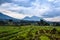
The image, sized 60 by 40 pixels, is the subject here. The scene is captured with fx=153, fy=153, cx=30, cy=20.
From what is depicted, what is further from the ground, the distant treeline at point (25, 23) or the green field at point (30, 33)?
the distant treeline at point (25, 23)

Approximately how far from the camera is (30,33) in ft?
22.4

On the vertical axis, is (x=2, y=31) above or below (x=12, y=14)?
below

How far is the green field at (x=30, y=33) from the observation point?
671cm

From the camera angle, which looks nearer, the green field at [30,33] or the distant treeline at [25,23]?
the green field at [30,33]

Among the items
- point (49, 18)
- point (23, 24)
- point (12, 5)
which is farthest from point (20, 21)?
point (49, 18)

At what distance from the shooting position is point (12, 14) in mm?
7176

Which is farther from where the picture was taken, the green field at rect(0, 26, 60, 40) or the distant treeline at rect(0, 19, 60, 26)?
the distant treeline at rect(0, 19, 60, 26)

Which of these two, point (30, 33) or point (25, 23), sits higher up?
point (25, 23)

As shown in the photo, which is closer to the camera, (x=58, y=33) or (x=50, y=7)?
(x=58, y=33)

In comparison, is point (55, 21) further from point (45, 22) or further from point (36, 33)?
point (36, 33)

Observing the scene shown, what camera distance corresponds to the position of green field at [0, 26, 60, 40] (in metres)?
6.71

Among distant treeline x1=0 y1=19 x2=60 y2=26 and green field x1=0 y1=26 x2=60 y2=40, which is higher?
distant treeline x1=0 y1=19 x2=60 y2=26

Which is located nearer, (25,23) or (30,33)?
(30,33)

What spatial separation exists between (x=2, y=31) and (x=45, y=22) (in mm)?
2035
